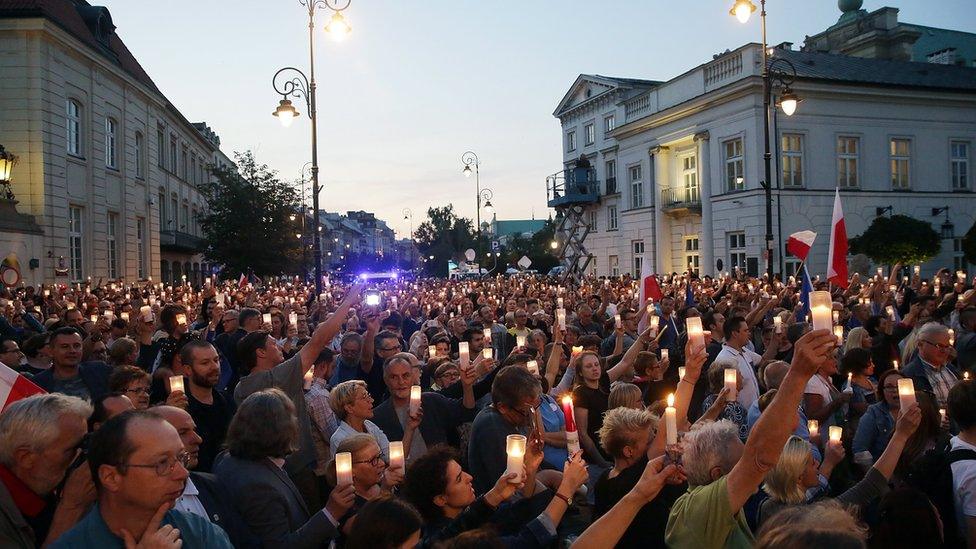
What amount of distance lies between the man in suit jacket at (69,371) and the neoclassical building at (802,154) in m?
26.9

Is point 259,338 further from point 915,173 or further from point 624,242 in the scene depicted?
point 624,242

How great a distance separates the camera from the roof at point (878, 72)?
3328cm

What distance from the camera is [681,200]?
38.1m

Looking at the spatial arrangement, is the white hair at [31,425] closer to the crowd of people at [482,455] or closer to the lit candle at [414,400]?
the crowd of people at [482,455]

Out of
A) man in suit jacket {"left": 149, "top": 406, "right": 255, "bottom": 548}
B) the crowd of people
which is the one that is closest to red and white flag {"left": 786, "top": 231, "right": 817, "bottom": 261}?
the crowd of people

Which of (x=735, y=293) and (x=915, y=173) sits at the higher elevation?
(x=915, y=173)

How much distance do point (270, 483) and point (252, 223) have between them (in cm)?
3331

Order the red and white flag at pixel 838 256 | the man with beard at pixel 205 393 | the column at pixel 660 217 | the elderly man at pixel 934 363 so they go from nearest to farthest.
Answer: the man with beard at pixel 205 393 → the elderly man at pixel 934 363 → the red and white flag at pixel 838 256 → the column at pixel 660 217

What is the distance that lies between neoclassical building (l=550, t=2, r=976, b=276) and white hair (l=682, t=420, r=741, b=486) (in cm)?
2781

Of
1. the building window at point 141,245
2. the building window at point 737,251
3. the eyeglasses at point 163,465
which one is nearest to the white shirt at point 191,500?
the eyeglasses at point 163,465

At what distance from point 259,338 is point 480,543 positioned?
3.66m

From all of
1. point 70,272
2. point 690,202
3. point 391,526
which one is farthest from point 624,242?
point 391,526

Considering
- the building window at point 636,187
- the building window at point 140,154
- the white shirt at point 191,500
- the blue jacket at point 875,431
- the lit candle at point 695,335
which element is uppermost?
the building window at point 140,154

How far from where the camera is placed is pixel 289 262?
122 feet
